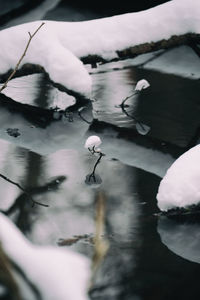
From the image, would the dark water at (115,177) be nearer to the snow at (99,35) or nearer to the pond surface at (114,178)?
the pond surface at (114,178)

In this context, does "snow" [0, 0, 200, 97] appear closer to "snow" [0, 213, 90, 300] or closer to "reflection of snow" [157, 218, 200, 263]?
"reflection of snow" [157, 218, 200, 263]

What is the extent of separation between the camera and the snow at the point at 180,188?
9.73 feet

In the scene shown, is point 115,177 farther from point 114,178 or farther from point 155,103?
point 155,103

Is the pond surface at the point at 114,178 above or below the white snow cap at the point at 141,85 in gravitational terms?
above

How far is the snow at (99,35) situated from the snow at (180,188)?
80.6 inches

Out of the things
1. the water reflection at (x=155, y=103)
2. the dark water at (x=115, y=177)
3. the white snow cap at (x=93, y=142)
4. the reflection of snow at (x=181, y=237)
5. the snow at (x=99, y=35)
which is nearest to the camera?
the dark water at (x=115, y=177)

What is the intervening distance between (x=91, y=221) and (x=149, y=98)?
2.55m

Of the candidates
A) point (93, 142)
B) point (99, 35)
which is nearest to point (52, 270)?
point (93, 142)

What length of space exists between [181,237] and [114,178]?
890 millimetres

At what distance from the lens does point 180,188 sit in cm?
297

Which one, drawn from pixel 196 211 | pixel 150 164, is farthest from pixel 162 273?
pixel 150 164

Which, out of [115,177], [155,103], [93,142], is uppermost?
[93,142]

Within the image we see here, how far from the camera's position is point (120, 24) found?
4.96 meters

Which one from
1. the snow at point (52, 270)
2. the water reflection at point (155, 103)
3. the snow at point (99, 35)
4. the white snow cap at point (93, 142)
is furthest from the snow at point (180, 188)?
the snow at point (52, 270)
